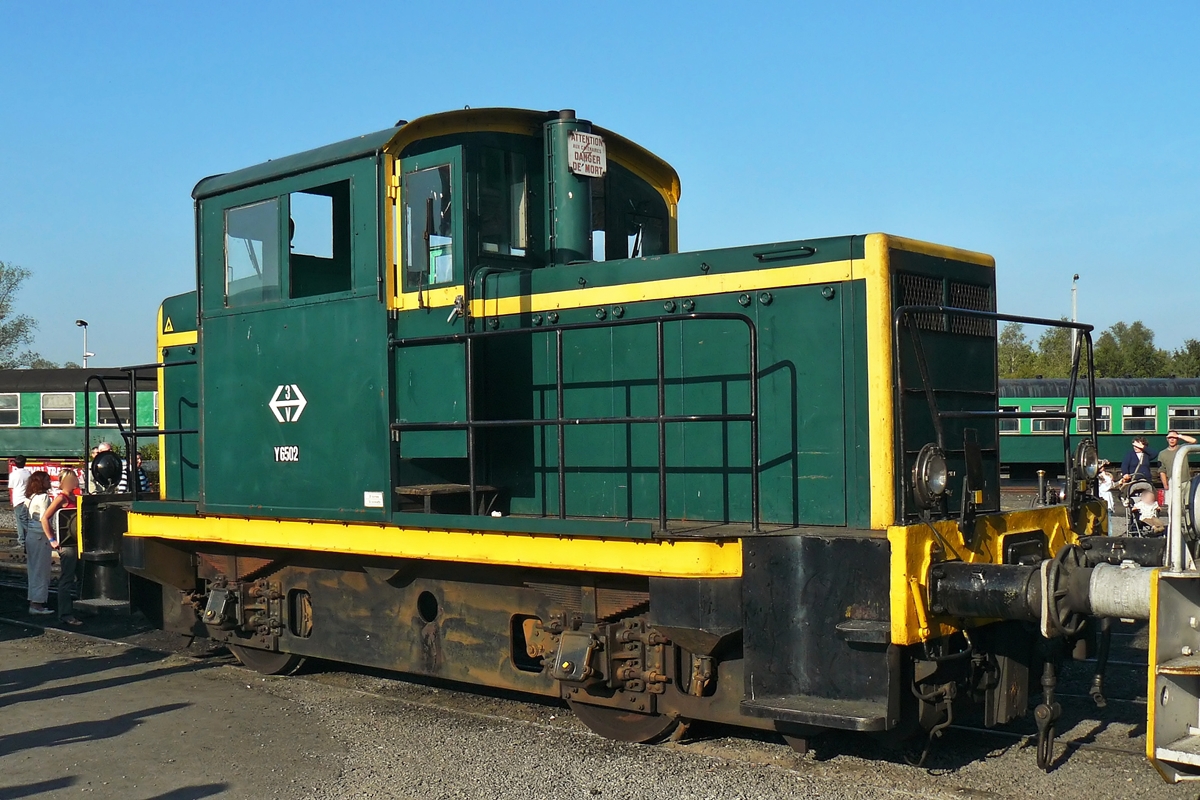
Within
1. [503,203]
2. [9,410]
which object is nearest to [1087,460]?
[503,203]

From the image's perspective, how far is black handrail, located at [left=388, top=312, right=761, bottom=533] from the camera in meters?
5.35

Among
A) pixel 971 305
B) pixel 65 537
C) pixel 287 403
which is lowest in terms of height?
pixel 65 537

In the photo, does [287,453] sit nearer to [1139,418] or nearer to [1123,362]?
[1139,418]

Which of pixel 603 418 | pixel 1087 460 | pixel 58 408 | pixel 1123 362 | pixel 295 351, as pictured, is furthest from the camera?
pixel 1123 362

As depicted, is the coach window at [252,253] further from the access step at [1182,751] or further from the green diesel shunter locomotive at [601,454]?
the access step at [1182,751]

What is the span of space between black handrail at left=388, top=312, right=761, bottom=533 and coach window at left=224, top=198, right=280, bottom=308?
1251 millimetres

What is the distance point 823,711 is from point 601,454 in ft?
7.10

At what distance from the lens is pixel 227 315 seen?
7.63m

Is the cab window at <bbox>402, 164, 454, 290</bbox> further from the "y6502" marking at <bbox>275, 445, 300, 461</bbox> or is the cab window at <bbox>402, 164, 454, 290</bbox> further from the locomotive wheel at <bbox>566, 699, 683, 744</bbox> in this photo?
the locomotive wheel at <bbox>566, 699, 683, 744</bbox>

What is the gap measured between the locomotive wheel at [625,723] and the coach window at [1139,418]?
24.3m

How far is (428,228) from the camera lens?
261 inches

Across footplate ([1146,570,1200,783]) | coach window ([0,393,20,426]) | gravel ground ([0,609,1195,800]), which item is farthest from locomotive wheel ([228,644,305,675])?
coach window ([0,393,20,426])

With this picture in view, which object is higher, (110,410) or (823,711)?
(110,410)

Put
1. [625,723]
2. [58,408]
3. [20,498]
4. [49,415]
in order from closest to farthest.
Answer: [625,723], [20,498], [58,408], [49,415]
